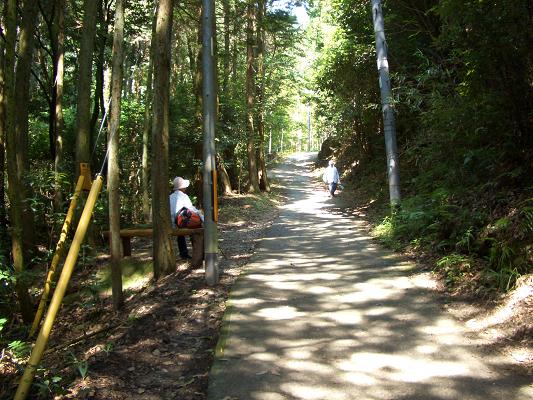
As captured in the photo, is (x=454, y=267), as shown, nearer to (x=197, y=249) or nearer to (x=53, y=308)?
(x=197, y=249)

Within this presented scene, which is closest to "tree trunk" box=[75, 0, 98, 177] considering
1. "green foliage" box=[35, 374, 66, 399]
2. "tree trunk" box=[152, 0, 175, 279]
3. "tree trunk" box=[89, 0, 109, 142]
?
"tree trunk" box=[152, 0, 175, 279]

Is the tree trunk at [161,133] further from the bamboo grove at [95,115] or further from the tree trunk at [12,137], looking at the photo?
the tree trunk at [12,137]

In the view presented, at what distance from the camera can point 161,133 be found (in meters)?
7.26

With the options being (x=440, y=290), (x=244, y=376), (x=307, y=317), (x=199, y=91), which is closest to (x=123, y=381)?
(x=244, y=376)

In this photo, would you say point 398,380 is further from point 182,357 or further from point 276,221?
point 276,221

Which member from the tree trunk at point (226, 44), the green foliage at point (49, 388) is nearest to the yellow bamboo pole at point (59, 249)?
the green foliage at point (49, 388)

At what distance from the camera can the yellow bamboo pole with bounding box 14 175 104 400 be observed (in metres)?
3.78

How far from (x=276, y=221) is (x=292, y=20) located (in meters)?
12.1

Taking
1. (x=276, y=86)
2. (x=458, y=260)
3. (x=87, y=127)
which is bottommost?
(x=458, y=260)

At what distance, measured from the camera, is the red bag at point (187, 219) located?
827cm

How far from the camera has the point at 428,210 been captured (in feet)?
28.8

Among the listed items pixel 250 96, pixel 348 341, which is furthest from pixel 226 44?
pixel 348 341

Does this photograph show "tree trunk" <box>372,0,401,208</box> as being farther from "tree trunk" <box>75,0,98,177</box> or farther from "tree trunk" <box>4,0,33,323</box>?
"tree trunk" <box>4,0,33,323</box>

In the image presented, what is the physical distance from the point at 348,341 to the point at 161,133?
429 cm
